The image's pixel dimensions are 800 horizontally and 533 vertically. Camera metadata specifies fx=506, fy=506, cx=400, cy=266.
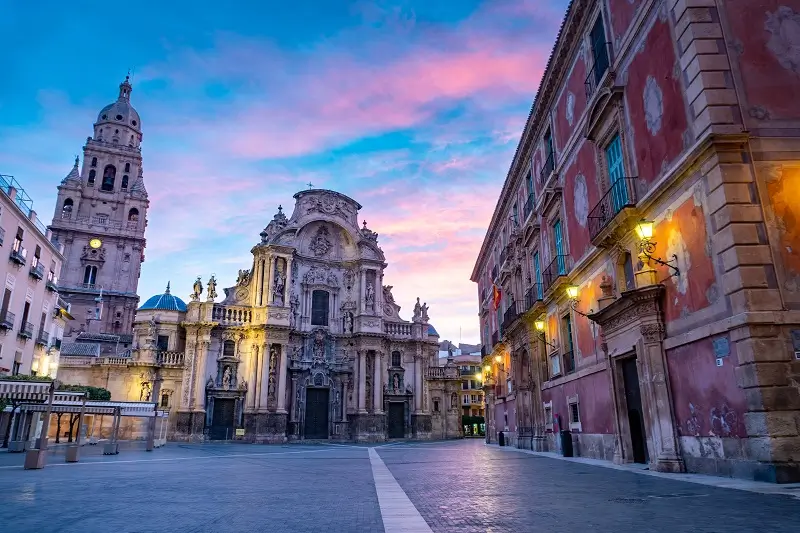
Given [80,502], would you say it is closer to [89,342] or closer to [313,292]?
[313,292]

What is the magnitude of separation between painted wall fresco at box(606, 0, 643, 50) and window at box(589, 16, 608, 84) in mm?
615

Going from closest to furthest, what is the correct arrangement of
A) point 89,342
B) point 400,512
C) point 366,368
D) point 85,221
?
point 400,512 < point 366,368 < point 89,342 < point 85,221

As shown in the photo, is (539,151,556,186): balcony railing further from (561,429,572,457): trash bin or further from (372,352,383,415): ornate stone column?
(372,352,383,415): ornate stone column

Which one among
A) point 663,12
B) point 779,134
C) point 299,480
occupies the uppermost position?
point 663,12

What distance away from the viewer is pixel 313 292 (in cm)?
4600

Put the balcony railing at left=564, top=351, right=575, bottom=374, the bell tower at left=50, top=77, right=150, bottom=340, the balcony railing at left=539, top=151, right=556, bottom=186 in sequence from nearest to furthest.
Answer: the balcony railing at left=564, top=351, right=575, bottom=374 → the balcony railing at left=539, top=151, right=556, bottom=186 → the bell tower at left=50, top=77, right=150, bottom=340

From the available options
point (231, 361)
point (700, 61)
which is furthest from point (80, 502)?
point (231, 361)

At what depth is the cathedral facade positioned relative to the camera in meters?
39.4

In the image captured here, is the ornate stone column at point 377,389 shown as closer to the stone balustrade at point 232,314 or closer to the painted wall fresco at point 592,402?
the stone balustrade at point 232,314

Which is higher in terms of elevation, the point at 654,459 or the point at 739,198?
the point at 739,198

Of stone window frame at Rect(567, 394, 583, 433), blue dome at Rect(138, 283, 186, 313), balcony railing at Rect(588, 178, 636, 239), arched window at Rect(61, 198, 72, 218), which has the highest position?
arched window at Rect(61, 198, 72, 218)

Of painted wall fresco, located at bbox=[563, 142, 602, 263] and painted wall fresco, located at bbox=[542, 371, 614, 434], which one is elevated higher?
painted wall fresco, located at bbox=[563, 142, 602, 263]

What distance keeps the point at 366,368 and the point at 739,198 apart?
122ft

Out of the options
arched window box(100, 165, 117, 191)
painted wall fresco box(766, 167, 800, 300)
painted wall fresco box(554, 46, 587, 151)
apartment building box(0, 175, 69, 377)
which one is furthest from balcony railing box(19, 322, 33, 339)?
arched window box(100, 165, 117, 191)
